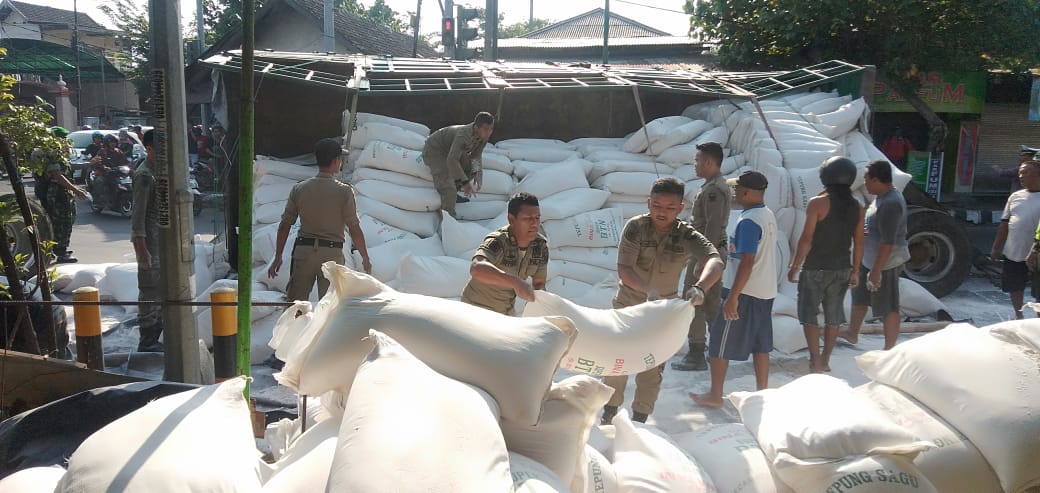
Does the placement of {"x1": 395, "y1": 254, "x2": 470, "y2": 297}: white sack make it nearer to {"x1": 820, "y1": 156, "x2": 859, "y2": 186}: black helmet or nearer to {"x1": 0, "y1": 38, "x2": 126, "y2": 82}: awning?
{"x1": 820, "y1": 156, "x2": 859, "y2": 186}: black helmet

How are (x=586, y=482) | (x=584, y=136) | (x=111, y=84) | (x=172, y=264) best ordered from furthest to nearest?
(x=111, y=84) < (x=584, y=136) < (x=172, y=264) < (x=586, y=482)

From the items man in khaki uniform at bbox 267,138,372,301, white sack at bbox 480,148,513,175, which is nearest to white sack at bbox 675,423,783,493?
man in khaki uniform at bbox 267,138,372,301

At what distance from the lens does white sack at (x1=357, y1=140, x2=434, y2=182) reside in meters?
6.06

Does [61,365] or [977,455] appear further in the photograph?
[61,365]

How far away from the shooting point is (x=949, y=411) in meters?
2.46

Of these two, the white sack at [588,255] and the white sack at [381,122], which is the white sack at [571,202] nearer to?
the white sack at [588,255]

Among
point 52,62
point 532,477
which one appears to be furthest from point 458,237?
point 52,62

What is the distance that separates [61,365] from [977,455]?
3.26 metres

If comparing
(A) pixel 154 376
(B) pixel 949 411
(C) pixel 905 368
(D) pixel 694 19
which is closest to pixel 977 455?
(B) pixel 949 411

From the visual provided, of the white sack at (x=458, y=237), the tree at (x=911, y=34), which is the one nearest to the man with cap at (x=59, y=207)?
the white sack at (x=458, y=237)

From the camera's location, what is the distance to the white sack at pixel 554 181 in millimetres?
6020

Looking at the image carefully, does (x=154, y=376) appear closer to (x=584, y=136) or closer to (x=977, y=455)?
(x=977, y=455)

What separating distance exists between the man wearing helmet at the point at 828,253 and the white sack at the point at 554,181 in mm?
2054

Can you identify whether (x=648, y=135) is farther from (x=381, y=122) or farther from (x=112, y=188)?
(x=112, y=188)
